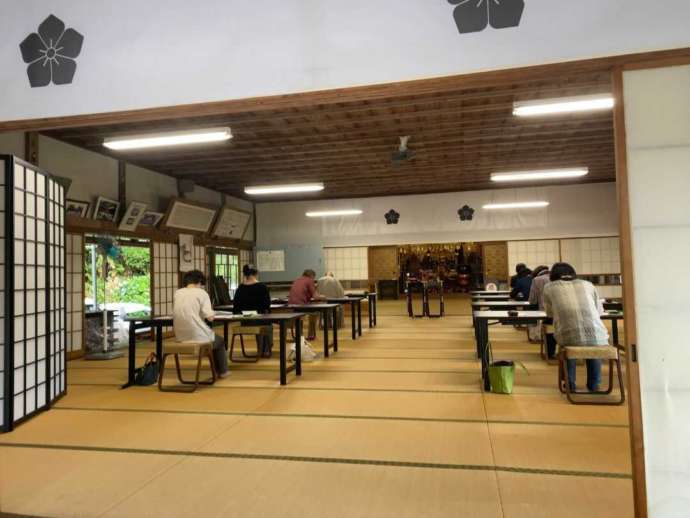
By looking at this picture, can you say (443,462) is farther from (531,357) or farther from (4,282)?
(531,357)

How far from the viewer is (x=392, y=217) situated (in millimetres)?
11297

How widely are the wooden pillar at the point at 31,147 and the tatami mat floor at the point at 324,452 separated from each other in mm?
2956

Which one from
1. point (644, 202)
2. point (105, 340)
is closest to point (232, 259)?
point (105, 340)

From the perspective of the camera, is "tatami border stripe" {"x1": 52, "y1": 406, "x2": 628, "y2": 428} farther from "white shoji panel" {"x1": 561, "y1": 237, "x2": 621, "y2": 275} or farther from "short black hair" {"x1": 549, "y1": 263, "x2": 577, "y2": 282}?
"white shoji panel" {"x1": 561, "y1": 237, "x2": 621, "y2": 275}

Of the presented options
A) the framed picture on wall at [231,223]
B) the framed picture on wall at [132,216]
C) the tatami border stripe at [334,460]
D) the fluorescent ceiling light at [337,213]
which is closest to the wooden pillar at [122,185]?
the framed picture on wall at [132,216]

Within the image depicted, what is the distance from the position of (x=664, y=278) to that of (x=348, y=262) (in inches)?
393

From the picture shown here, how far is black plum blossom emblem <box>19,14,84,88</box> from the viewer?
234 cm

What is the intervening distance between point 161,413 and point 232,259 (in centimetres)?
757

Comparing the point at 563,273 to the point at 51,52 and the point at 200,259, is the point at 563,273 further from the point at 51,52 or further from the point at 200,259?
the point at 200,259

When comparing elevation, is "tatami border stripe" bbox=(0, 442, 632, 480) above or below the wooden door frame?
below

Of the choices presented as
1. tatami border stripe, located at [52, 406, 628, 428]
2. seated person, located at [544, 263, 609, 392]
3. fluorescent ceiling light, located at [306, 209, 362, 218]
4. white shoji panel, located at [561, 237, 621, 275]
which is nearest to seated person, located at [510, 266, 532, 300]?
seated person, located at [544, 263, 609, 392]

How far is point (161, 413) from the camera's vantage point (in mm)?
3750

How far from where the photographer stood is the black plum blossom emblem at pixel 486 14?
194 centimetres

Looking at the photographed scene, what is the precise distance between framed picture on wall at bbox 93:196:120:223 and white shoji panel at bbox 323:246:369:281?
17.8 feet
